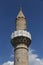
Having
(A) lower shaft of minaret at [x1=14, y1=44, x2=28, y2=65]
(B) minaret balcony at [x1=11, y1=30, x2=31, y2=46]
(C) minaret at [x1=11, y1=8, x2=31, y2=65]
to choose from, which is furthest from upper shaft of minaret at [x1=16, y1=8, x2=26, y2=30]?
(A) lower shaft of minaret at [x1=14, y1=44, x2=28, y2=65]

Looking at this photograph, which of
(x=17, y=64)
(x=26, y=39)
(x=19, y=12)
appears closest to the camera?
(x=17, y=64)

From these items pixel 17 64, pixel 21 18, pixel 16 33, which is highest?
pixel 21 18

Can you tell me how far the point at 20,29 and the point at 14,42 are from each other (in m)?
1.74

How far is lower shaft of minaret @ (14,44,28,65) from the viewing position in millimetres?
21578

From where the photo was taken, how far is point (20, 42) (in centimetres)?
2273

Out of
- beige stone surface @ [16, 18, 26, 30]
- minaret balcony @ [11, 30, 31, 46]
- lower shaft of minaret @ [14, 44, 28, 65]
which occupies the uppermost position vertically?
beige stone surface @ [16, 18, 26, 30]

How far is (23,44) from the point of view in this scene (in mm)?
22734

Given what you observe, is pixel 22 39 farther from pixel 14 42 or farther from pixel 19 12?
pixel 19 12

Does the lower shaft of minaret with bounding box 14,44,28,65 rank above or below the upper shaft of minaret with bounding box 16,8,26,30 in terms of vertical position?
below

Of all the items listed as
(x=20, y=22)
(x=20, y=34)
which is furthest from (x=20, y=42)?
(x=20, y=22)

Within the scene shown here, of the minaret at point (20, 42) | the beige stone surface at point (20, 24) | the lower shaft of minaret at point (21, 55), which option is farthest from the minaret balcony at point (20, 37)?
the beige stone surface at point (20, 24)

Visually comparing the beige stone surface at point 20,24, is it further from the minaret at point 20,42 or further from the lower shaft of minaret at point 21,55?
the lower shaft of minaret at point 21,55

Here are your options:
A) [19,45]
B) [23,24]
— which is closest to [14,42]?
[19,45]

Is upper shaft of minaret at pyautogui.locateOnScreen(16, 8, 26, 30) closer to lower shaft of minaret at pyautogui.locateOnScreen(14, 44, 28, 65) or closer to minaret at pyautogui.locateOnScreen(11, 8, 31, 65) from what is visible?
minaret at pyautogui.locateOnScreen(11, 8, 31, 65)
